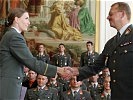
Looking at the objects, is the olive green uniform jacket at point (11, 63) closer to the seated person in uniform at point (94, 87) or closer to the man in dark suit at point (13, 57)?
the man in dark suit at point (13, 57)

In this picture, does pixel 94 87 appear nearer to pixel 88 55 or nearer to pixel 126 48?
pixel 88 55

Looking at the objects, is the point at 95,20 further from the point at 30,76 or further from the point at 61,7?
the point at 30,76

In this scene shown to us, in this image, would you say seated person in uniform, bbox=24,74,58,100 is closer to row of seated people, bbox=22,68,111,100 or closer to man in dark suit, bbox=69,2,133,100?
row of seated people, bbox=22,68,111,100

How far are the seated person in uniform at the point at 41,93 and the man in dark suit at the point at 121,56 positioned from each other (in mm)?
3109

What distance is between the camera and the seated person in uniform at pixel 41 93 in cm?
639

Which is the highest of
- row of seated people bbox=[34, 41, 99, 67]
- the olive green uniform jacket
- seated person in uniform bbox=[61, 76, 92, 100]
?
the olive green uniform jacket

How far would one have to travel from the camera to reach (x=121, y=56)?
3.20 m

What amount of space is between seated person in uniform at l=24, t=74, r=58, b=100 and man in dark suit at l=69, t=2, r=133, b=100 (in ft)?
10.2

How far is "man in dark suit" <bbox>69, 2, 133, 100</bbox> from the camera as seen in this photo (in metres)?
3.17

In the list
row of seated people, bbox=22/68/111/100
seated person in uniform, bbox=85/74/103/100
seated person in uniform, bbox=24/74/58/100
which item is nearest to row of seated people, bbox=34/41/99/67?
seated person in uniform, bbox=85/74/103/100

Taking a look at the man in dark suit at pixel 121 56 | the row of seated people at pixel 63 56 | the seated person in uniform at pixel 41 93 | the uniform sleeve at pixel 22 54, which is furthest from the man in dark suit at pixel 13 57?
the row of seated people at pixel 63 56

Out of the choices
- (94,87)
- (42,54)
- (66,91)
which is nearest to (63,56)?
(42,54)

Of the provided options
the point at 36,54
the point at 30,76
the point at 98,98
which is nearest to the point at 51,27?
the point at 36,54

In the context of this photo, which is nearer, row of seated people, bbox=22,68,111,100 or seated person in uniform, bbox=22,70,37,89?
row of seated people, bbox=22,68,111,100
